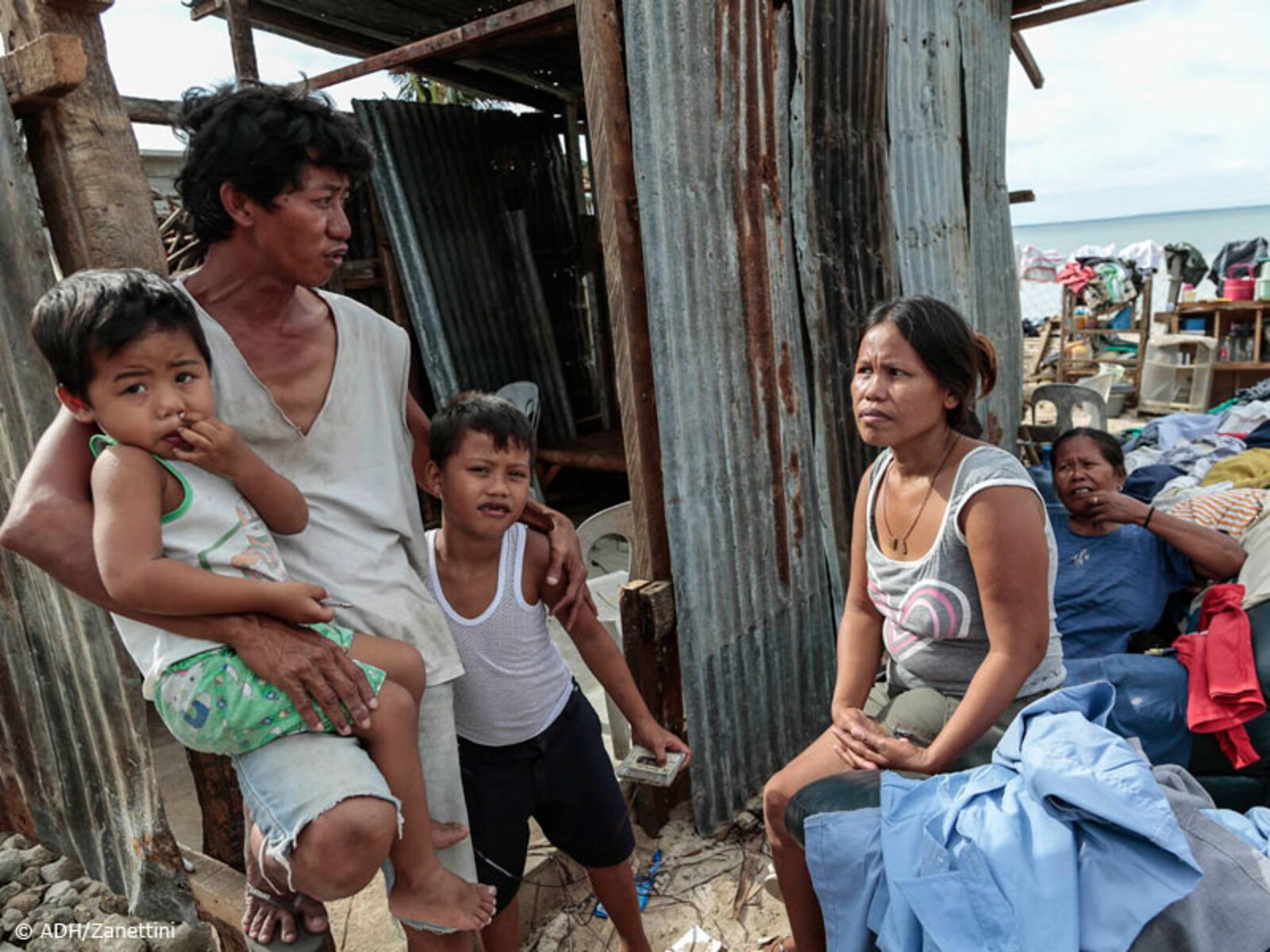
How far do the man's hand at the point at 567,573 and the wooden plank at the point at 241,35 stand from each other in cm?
329

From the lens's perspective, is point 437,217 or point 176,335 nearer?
point 176,335

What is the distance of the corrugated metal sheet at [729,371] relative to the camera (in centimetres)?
272

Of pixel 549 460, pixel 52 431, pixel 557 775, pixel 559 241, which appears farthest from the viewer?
pixel 559 241

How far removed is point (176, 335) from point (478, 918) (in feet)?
4.32

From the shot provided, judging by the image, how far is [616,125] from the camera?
2.72 meters

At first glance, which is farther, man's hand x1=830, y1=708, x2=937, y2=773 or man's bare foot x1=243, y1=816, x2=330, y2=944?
man's hand x1=830, y1=708, x2=937, y2=773

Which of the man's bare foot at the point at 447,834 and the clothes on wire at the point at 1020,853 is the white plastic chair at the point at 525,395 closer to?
the man's bare foot at the point at 447,834

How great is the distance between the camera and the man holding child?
1405 millimetres

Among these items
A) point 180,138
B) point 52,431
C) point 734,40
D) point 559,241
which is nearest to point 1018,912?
point 52,431

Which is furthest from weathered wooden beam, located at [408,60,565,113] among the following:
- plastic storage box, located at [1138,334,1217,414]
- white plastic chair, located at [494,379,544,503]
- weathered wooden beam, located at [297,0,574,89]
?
plastic storage box, located at [1138,334,1217,414]

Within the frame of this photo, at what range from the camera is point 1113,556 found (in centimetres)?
327

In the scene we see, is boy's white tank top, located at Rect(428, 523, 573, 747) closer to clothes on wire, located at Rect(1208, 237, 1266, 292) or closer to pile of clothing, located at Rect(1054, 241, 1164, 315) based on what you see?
clothes on wire, located at Rect(1208, 237, 1266, 292)

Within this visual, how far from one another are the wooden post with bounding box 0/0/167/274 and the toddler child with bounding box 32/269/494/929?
0.71 metres

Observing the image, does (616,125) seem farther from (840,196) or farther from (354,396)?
(354,396)
